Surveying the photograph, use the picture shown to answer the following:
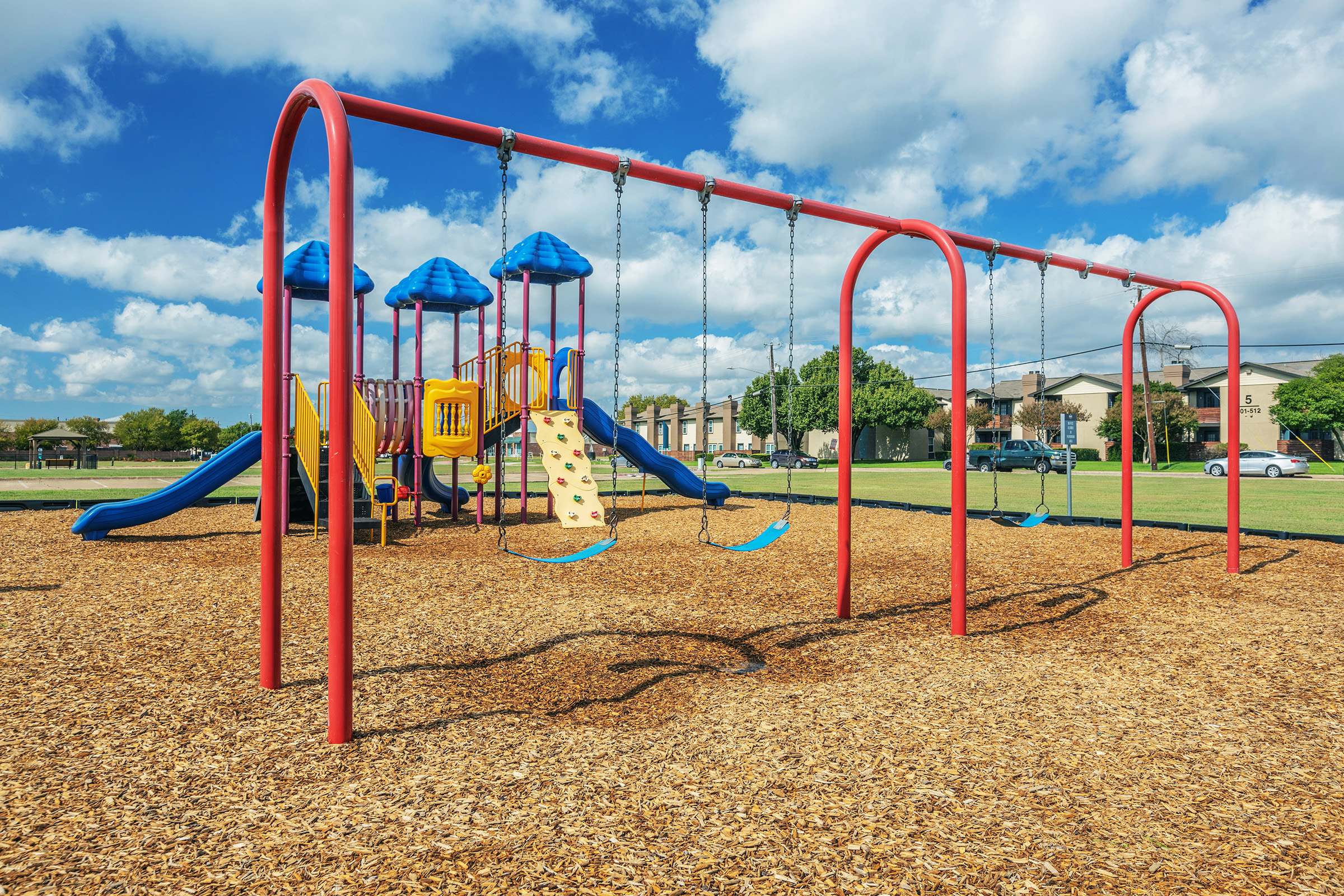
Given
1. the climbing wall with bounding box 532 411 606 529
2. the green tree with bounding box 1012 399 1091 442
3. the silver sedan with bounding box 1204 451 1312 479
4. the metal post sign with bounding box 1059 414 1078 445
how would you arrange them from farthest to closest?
the green tree with bounding box 1012 399 1091 442 < the silver sedan with bounding box 1204 451 1312 479 < the metal post sign with bounding box 1059 414 1078 445 < the climbing wall with bounding box 532 411 606 529

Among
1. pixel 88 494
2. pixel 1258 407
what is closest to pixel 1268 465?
pixel 1258 407

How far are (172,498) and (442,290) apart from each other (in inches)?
224

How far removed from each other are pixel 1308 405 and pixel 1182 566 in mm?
49753

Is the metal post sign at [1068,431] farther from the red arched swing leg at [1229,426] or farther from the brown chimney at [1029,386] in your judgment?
the brown chimney at [1029,386]

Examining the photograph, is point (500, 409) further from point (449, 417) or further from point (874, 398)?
point (874, 398)

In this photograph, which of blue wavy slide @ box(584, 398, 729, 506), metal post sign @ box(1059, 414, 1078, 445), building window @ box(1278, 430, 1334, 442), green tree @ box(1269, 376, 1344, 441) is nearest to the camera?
blue wavy slide @ box(584, 398, 729, 506)

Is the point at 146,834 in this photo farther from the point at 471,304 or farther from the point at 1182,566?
the point at 471,304

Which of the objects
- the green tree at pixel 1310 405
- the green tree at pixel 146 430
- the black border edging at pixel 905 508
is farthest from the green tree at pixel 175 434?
the green tree at pixel 1310 405

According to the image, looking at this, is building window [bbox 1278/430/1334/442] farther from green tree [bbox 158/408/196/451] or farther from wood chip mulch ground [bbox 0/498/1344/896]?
green tree [bbox 158/408/196/451]

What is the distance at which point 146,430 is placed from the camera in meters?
95.9

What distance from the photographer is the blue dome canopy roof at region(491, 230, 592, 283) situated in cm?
1323

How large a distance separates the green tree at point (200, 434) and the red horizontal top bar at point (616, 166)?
108m

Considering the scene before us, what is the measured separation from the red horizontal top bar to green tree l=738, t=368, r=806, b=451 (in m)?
56.4

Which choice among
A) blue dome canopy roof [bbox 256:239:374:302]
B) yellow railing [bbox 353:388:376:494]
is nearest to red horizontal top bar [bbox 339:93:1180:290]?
yellow railing [bbox 353:388:376:494]
